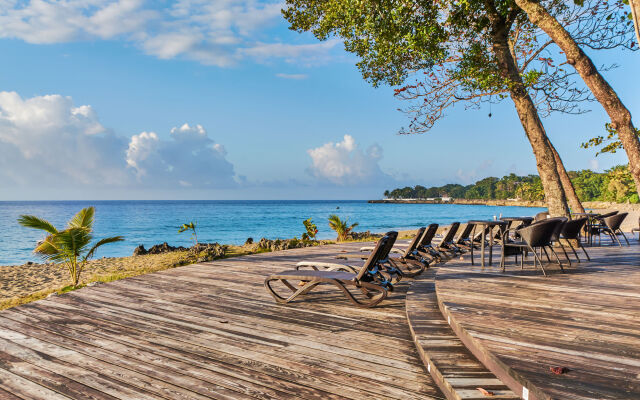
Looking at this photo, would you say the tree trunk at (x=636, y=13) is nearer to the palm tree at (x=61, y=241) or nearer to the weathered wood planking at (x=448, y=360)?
the weathered wood planking at (x=448, y=360)

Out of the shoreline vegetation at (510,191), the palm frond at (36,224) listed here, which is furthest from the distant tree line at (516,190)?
the palm frond at (36,224)

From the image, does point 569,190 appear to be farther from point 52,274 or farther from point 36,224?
point 52,274

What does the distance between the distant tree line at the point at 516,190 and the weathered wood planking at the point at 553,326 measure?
217 ft

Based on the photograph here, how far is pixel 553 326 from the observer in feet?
10.0

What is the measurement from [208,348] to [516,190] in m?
128

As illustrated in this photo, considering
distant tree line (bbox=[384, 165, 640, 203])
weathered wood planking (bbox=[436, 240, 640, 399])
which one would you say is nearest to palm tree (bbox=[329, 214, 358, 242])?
weathered wood planking (bbox=[436, 240, 640, 399])

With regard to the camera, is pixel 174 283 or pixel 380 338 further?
A: pixel 174 283

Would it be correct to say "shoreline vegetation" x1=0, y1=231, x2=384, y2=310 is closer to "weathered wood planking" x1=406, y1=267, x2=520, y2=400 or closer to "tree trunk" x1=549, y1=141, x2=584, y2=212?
"weathered wood planking" x1=406, y1=267, x2=520, y2=400

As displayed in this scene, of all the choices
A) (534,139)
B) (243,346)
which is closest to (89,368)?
A: (243,346)

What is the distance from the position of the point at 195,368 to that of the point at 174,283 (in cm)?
363

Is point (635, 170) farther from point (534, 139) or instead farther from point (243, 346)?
point (243, 346)

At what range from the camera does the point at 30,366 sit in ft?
10.3

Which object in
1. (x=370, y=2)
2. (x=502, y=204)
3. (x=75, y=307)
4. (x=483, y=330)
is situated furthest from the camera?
(x=502, y=204)

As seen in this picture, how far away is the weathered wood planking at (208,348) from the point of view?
2.69m
